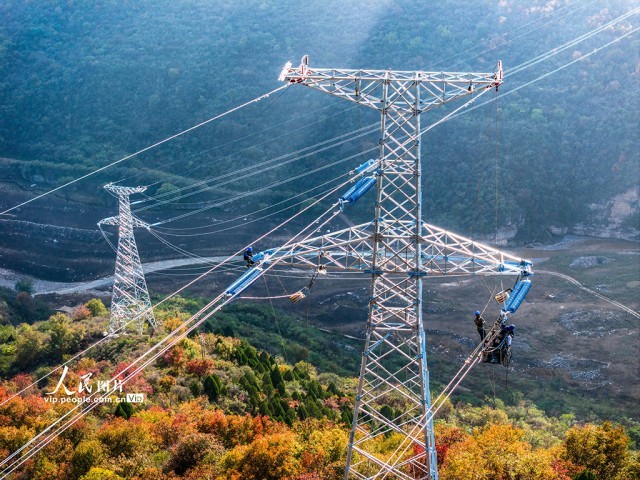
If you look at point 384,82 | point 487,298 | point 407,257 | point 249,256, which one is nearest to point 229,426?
point 249,256

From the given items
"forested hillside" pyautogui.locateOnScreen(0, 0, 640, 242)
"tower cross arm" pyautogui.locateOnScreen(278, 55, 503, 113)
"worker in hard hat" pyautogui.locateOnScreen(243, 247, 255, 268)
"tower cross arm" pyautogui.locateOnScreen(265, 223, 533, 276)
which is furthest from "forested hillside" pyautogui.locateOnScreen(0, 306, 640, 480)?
"forested hillside" pyautogui.locateOnScreen(0, 0, 640, 242)

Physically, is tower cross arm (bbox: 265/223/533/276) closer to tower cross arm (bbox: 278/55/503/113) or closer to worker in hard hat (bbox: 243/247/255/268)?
worker in hard hat (bbox: 243/247/255/268)

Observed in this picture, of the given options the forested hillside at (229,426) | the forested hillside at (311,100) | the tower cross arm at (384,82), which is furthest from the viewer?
the forested hillside at (311,100)

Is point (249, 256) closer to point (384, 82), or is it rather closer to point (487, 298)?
point (384, 82)

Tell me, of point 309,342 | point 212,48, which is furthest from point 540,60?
point 309,342

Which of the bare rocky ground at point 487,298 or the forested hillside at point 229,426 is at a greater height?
the forested hillside at point 229,426

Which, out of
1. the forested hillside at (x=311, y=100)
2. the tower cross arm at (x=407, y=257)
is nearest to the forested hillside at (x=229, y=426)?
the tower cross arm at (x=407, y=257)

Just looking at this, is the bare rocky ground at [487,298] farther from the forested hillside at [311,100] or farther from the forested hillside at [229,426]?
the forested hillside at [311,100]

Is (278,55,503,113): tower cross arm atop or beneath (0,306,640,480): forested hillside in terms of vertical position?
atop

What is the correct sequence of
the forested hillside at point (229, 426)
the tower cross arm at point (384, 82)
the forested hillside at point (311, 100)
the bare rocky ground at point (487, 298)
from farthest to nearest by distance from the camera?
the forested hillside at point (311, 100) < the bare rocky ground at point (487, 298) < the forested hillside at point (229, 426) < the tower cross arm at point (384, 82)
